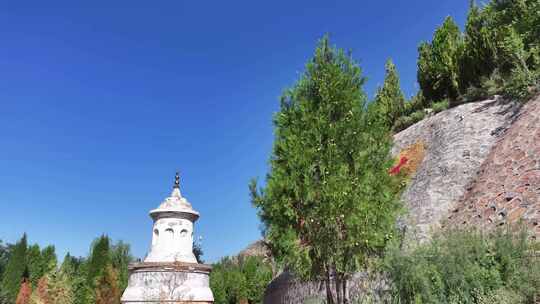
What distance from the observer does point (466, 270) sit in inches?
279

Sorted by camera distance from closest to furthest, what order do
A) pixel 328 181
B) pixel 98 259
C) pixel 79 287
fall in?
pixel 328 181 → pixel 79 287 → pixel 98 259

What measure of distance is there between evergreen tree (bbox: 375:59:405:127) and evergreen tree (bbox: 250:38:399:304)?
19.8m

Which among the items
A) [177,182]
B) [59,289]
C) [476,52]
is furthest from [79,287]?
[476,52]

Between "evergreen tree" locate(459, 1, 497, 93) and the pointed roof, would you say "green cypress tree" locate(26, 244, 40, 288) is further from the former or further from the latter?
"evergreen tree" locate(459, 1, 497, 93)

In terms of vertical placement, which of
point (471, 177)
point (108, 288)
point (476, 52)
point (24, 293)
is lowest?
point (108, 288)

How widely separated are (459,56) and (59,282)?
29.4 m

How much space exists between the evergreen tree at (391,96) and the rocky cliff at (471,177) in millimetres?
9182

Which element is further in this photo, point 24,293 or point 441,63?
point 24,293

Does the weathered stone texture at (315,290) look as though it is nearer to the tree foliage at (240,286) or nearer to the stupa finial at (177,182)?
the stupa finial at (177,182)

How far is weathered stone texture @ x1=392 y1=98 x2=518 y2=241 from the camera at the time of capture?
1386cm

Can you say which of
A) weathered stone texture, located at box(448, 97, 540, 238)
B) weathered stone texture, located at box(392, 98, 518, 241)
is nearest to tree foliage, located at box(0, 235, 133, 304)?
weathered stone texture, located at box(392, 98, 518, 241)

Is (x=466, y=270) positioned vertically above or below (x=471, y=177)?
below

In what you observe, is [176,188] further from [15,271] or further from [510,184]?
[15,271]

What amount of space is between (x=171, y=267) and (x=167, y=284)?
49 centimetres
